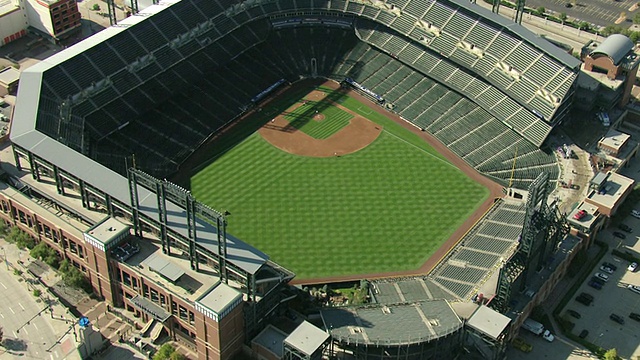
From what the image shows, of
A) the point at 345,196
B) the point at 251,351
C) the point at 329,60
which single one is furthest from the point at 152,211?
the point at 329,60

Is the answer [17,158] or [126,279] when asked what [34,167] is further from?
[126,279]

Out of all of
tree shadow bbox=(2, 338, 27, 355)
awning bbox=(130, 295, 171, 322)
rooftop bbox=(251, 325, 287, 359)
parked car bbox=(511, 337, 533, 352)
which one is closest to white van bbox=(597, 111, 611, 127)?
parked car bbox=(511, 337, 533, 352)

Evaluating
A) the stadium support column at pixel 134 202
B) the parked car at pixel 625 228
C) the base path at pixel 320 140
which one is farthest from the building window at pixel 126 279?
the parked car at pixel 625 228

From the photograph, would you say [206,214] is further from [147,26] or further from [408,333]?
[147,26]

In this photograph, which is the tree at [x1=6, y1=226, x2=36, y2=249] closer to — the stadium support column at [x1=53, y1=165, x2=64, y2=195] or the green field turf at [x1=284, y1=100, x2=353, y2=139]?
the stadium support column at [x1=53, y1=165, x2=64, y2=195]

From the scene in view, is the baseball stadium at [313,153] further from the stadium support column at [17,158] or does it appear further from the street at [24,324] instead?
the street at [24,324]

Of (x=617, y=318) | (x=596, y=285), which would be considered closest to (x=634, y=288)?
(x=596, y=285)
